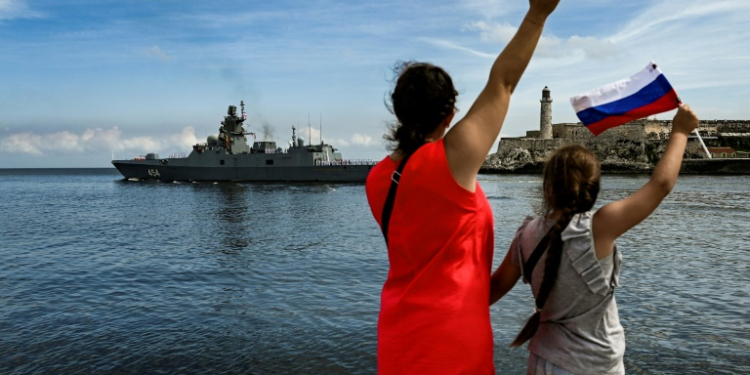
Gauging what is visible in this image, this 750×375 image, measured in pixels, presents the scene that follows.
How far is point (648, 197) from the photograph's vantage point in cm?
190

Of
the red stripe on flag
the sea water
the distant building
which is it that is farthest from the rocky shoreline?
the red stripe on flag

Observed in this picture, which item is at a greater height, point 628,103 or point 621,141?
point 621,141

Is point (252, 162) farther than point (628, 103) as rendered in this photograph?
Yes

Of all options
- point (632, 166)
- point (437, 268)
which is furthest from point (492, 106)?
point (632, 166)

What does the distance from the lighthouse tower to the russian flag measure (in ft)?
287

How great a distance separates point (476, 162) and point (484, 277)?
1.33ft

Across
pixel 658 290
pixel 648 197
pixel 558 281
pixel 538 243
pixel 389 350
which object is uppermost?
pixel 648 197

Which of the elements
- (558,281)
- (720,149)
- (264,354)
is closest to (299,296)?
(264,354)

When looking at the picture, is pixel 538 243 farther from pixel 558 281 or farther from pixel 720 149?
pixel 720 149

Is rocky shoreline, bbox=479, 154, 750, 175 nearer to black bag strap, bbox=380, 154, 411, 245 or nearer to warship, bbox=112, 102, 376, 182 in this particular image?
warship, bbox=112, 102, 376, 182

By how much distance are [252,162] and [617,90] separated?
5656 cm

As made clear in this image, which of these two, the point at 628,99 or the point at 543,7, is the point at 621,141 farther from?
the point at 543,7

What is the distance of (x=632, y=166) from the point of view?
8075cm

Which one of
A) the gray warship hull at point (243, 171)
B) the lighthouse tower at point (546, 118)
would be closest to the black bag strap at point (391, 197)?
the gray warship hull at point (243, 171)
